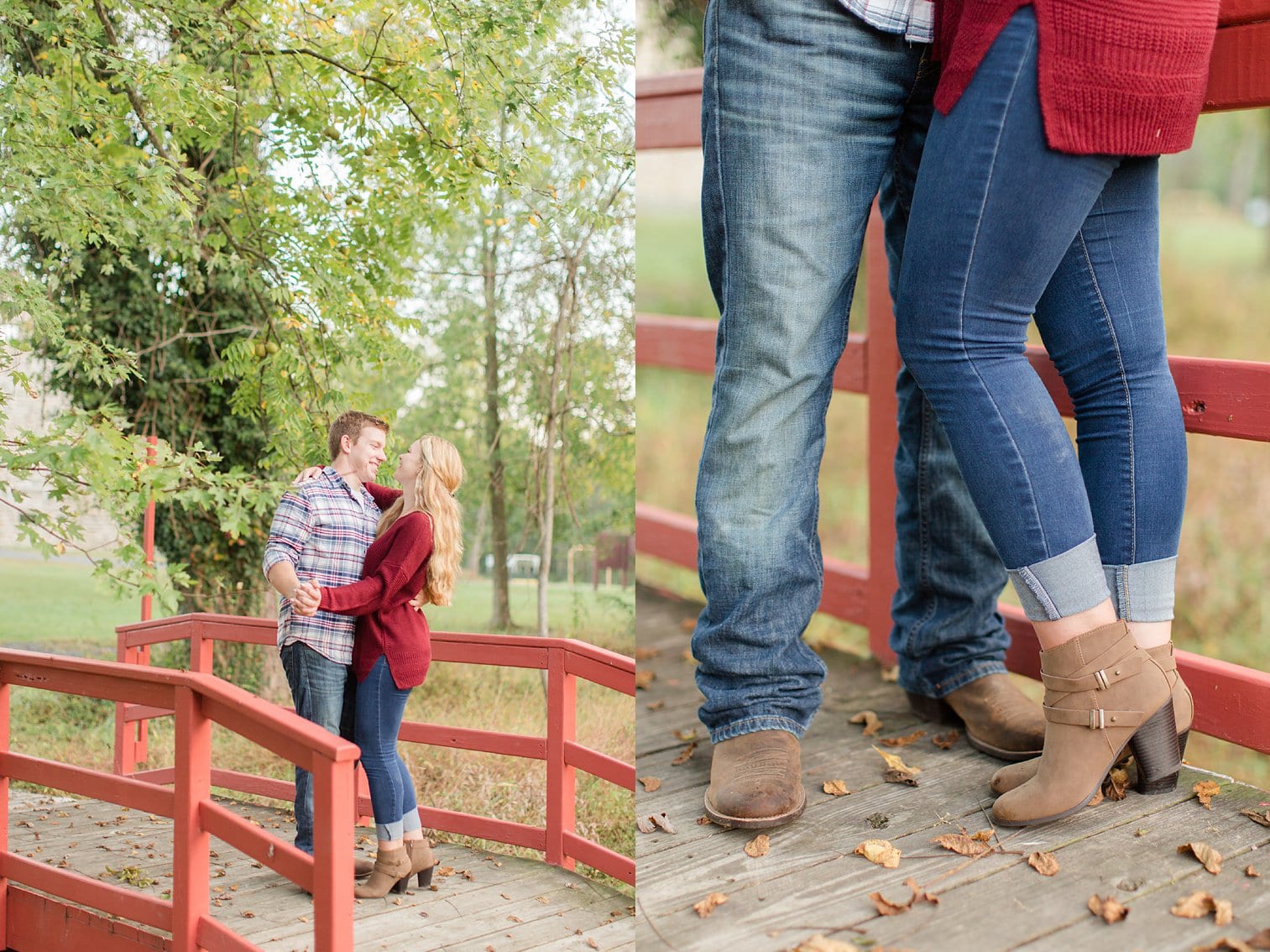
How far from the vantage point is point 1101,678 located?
1.60m

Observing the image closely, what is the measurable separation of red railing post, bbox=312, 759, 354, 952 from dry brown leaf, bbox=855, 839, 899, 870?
2.21 feet

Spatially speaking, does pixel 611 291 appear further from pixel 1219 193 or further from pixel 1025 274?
pixel 1219 193

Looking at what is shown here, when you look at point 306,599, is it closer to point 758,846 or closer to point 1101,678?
point 758,846

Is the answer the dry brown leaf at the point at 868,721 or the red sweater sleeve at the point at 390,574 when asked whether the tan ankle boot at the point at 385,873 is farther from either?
the dry brown leaf at the point at 868,721

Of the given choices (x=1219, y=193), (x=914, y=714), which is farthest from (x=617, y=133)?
(x=1219, y=193)

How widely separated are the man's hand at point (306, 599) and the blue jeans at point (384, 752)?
0.12 metres

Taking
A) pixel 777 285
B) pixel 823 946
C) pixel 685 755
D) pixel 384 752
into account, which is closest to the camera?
pixel 823 946

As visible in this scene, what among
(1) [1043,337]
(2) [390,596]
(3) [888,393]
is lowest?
(2) [390,596]

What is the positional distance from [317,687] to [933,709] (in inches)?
43.1

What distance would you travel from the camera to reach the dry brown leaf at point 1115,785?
171 cm

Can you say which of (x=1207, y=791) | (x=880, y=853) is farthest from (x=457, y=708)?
(x=1207, y=791)

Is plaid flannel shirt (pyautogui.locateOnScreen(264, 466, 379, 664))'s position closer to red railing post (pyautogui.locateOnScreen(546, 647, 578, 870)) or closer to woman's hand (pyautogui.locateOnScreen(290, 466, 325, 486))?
woman's hand (pyautogui.locateOnScreen(290, 466, 325, 486))

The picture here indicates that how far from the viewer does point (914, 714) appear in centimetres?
215

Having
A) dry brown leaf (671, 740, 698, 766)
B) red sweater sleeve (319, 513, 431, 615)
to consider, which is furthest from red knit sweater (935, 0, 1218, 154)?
dry brown leaf (671, 740, 698, 766)
